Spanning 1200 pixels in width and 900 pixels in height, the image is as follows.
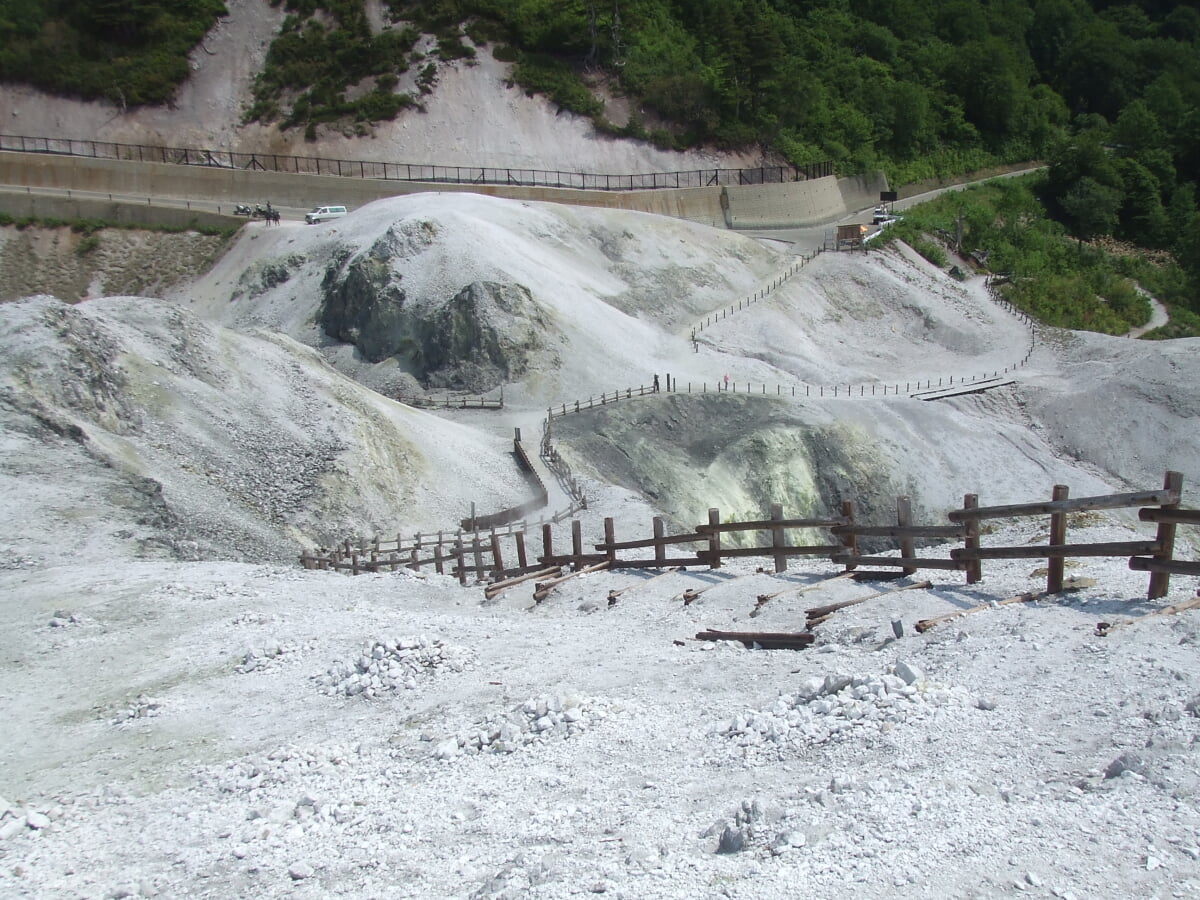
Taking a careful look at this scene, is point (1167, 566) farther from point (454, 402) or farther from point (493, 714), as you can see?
point (454, 402)

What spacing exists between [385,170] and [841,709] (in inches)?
2651

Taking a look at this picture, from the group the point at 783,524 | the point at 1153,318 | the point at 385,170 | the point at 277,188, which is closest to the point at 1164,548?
the point at 783,524

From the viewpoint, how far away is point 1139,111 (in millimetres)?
94188

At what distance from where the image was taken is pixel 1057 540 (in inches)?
504

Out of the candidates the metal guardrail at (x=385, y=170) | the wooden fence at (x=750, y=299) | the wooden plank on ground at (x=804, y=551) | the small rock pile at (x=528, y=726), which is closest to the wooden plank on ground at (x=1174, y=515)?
the wooden plank on ground at (x=804, y=551)

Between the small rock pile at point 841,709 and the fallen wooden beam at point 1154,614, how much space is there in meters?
2.03

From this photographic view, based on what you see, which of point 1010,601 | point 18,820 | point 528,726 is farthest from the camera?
point 1010,601

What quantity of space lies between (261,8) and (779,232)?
46709 mm

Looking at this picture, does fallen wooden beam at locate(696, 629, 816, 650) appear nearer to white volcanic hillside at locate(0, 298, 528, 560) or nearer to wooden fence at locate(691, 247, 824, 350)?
white volcanic hillside at locate(0, 298, 528, 560)

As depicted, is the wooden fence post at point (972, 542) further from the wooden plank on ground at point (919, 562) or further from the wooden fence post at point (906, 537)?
the wooden fence post at point (906, 537)

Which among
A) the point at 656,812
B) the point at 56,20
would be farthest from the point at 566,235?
the point at 656,812

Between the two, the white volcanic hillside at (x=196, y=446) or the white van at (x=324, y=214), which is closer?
the white volcanic hillside at (x=196, y=446)

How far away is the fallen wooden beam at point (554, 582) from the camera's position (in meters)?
17.8

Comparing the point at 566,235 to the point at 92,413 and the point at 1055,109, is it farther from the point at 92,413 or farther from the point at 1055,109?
the point at 1055,109
